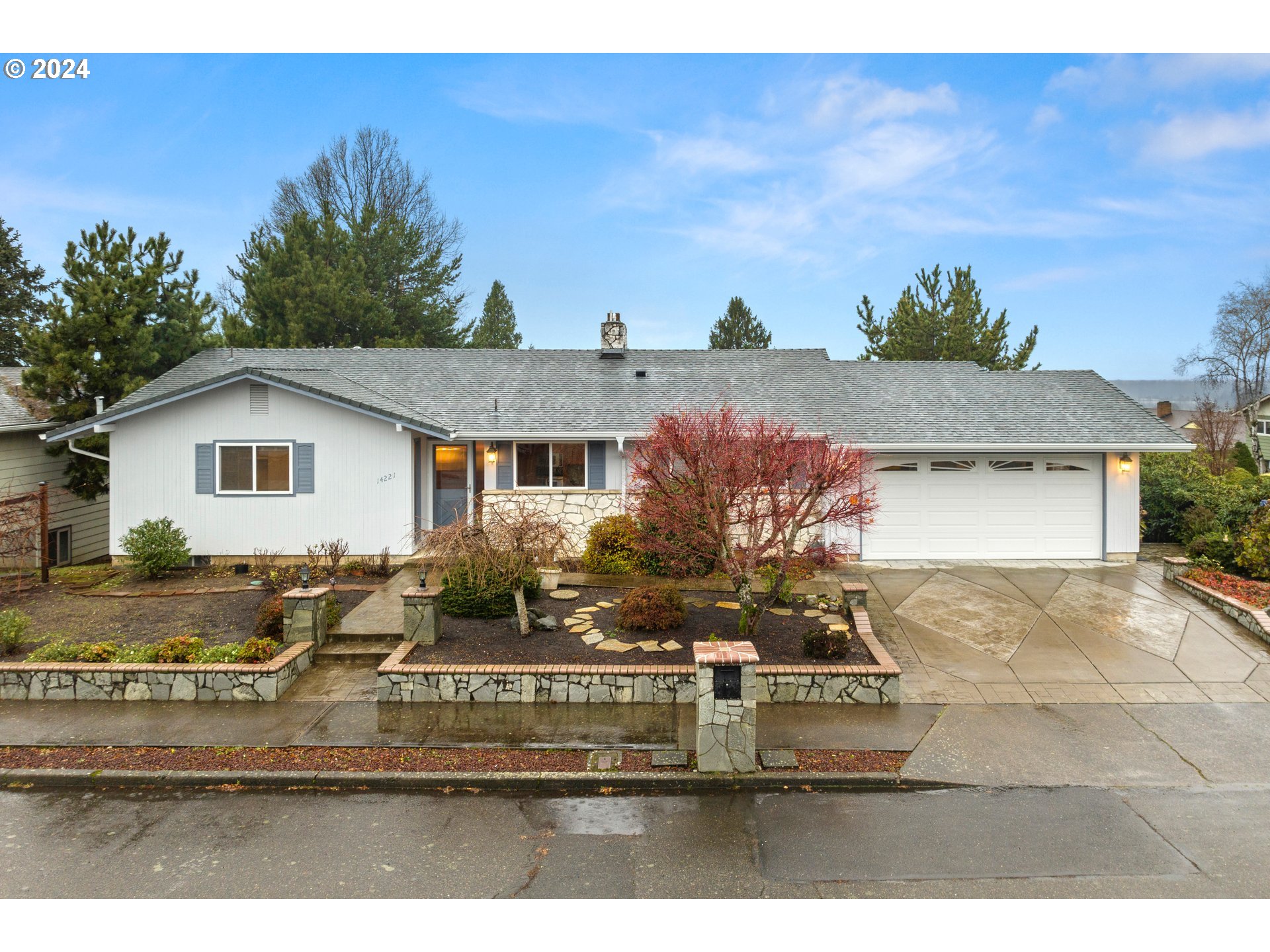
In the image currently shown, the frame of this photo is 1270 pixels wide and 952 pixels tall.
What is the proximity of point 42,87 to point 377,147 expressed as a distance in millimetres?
18747

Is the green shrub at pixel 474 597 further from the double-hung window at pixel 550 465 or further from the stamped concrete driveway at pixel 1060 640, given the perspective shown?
the stamped concrete driveway at pixel 1060 640

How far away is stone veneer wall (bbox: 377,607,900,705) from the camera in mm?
7293

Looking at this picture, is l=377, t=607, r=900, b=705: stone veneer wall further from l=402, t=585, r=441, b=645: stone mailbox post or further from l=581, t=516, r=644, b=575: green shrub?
l=581, t=516, r=644, b=575: green shrub

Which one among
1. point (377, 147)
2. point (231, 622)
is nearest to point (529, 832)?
point (231, 622)

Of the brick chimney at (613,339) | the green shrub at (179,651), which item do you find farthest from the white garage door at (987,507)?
the green shrub at (179,651)

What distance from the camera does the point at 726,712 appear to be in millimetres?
5836

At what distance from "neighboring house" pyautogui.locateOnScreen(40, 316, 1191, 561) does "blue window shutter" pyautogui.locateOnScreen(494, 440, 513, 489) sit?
3 centimetres

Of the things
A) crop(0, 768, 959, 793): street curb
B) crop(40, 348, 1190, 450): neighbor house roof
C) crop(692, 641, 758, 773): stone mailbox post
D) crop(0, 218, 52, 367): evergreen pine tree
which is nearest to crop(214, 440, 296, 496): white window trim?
crop(40, 348, 1190, 450): neighbor house roof

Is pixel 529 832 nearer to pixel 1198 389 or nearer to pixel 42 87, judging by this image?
pixel 42 87

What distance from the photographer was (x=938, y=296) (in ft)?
83.5

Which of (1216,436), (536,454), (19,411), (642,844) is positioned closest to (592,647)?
(642,844)

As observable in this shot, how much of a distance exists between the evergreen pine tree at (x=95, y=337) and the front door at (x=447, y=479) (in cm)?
716

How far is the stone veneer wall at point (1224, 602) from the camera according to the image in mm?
9125

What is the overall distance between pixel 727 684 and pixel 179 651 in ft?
20.2
